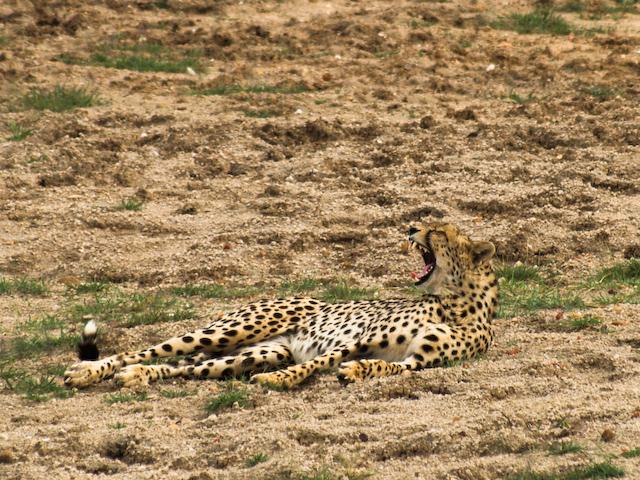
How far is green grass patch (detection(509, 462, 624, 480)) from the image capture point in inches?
172

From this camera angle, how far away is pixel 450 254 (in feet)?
20.9

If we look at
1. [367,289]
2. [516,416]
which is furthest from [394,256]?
[516,416]

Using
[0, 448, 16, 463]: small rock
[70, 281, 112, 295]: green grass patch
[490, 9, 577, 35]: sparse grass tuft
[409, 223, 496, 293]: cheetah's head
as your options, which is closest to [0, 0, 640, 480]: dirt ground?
[0, 448, 16, 463]: small rock

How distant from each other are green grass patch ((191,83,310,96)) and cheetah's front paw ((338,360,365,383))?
5576 mm

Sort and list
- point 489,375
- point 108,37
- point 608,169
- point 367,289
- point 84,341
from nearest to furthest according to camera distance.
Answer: point 489,375, point 84,341, point 367,289, point 608,169, point 108,37

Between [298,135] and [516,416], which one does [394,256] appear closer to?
[298,135]

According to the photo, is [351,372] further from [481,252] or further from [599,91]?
[599,91]

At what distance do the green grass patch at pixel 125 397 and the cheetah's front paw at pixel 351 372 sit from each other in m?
0.82

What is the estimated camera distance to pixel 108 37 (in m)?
12.3

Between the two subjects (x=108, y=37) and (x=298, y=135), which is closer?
(x=298, y=135)

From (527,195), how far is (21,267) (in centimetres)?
320

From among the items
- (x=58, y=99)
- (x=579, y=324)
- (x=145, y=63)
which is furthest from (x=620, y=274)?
(x=145, y=63)

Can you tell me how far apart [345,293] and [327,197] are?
1.66 metres

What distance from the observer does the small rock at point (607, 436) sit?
4707mm
